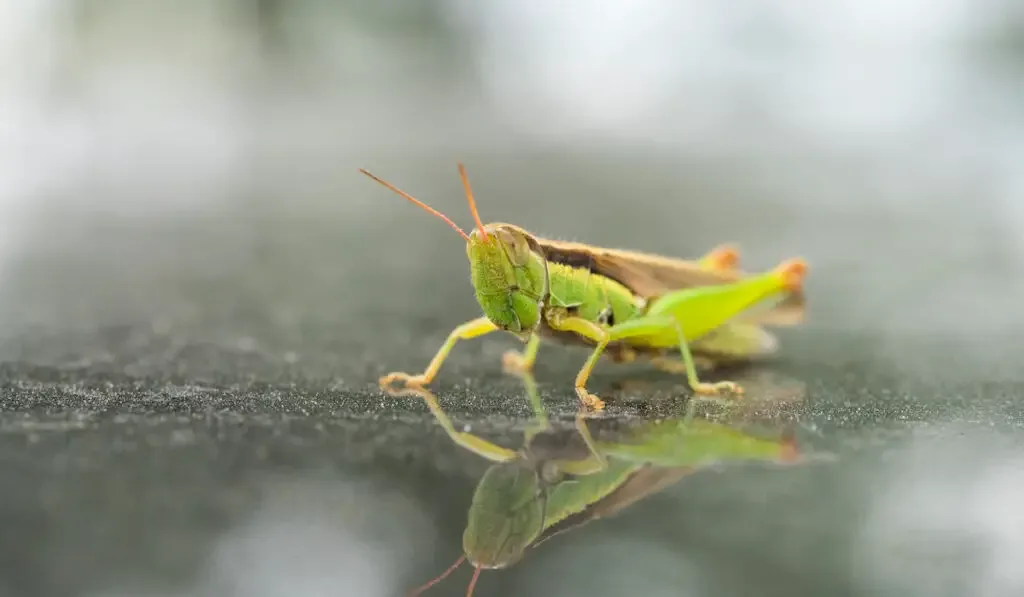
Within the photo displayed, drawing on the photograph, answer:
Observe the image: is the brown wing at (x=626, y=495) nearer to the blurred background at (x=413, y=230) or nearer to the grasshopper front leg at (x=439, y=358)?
the blurred background at (x=413, y=230)

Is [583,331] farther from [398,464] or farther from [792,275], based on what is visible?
[398,464]

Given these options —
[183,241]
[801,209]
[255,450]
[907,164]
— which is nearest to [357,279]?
[183,241]

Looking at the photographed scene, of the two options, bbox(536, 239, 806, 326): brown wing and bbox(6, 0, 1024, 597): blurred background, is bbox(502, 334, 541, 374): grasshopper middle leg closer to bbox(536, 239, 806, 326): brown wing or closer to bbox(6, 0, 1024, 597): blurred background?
bbox(6, 0, 1024, 597): blurred background

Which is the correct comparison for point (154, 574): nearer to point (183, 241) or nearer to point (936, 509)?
point (936, 509)

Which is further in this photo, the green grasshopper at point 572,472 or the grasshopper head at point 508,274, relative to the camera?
the grasshopper head at point 508,274

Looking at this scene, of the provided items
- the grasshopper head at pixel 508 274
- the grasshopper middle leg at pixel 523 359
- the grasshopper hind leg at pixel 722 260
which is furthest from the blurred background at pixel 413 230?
the grasshopper hind leg at pixel 722 260

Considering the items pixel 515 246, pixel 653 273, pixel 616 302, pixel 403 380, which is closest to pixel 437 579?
pixel 403 380

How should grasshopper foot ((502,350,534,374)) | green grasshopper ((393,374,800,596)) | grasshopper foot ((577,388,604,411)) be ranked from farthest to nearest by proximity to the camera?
grasshopper foot ((502,350,534,374)) < grasshopper foot ((577,388,604,411)) < green grasshopper ((393,374,800,596))

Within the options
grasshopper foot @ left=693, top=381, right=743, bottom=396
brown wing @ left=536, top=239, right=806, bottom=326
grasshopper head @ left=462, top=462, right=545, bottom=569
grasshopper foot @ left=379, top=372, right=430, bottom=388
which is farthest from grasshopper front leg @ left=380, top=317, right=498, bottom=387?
grasshopper head @ left=462, top=462, right=545, bottom=569
